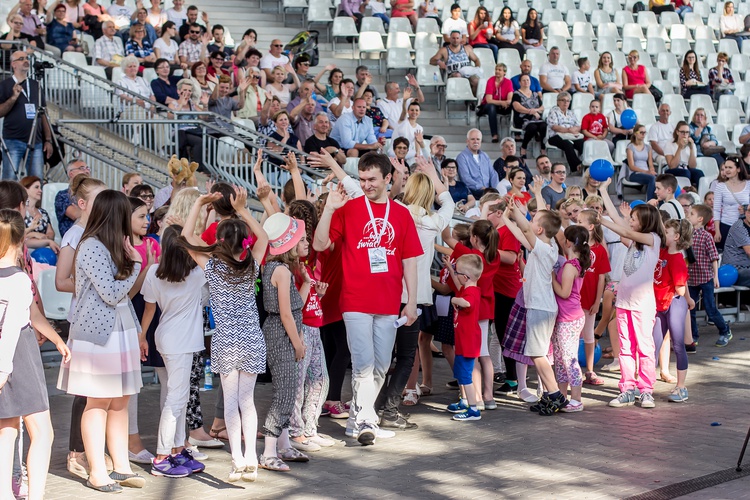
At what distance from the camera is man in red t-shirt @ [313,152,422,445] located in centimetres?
739

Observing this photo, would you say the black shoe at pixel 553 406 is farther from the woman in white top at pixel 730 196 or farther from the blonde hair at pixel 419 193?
the woman in white top at pixel 730 196

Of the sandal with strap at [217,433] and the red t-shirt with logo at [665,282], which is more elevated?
the red t-shirt with logo at [665,282]

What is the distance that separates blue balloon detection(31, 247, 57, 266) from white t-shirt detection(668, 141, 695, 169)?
10.6 m

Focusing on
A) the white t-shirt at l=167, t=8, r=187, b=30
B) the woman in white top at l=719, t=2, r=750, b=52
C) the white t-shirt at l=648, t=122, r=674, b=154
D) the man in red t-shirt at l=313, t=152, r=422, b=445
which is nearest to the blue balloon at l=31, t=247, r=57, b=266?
the man in red t-shirt at l=313, t=152, r=422, b=445

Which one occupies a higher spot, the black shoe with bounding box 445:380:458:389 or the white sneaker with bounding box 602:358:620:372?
the white sneaker with bounding box 602:358:620:372

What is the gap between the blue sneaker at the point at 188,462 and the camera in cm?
671

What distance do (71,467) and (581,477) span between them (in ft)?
10.4

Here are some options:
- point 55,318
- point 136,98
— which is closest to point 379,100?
point 136,98

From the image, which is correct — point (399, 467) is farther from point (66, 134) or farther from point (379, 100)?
point (379, 100)

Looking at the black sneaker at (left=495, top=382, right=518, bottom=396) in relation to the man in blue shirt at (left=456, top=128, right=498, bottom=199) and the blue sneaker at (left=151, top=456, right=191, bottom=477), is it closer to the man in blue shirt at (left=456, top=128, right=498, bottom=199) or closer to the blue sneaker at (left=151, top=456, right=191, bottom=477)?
the blue sneaker at (left=151, top=456, right=191, bottom=477)

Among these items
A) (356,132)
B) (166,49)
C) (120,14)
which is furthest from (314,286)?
(120,14)

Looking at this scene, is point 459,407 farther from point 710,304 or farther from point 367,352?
point 710,304

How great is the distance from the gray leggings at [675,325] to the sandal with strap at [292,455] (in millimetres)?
3660

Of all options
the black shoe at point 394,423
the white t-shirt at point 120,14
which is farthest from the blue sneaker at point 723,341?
the white t-shirt at point 120,14
